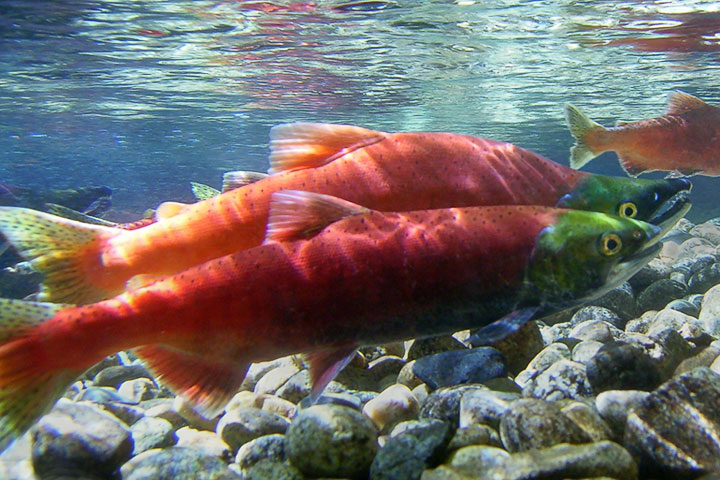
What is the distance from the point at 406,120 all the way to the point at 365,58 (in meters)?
16.5

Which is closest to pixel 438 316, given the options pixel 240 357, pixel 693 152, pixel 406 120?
pixel 240 357

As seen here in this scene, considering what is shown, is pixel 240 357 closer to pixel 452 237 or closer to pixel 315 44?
pixel 452 237

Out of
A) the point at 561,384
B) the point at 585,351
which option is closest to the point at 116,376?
the point at 561,384

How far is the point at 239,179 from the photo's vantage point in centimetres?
339

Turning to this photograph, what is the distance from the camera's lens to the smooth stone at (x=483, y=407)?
2.79 m

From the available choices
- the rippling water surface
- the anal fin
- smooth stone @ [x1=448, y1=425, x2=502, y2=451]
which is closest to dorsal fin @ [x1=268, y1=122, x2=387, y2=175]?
the anal fin

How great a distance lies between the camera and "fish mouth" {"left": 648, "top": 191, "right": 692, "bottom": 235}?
2916 mm

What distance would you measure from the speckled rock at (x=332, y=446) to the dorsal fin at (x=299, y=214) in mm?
1017

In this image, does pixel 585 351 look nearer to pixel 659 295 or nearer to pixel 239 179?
pixel 239 179

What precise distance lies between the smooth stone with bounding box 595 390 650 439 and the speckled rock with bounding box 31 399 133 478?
2816mm

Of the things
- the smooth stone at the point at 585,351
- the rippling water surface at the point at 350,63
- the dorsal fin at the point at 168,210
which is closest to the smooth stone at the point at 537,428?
the smooth stone at the point at 585,351

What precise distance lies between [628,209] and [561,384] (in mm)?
1191

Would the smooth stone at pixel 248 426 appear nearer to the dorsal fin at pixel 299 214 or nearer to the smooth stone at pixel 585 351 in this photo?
the dorsal fin at pixel 299 214

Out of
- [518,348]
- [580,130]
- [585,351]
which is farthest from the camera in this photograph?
[580,130]
